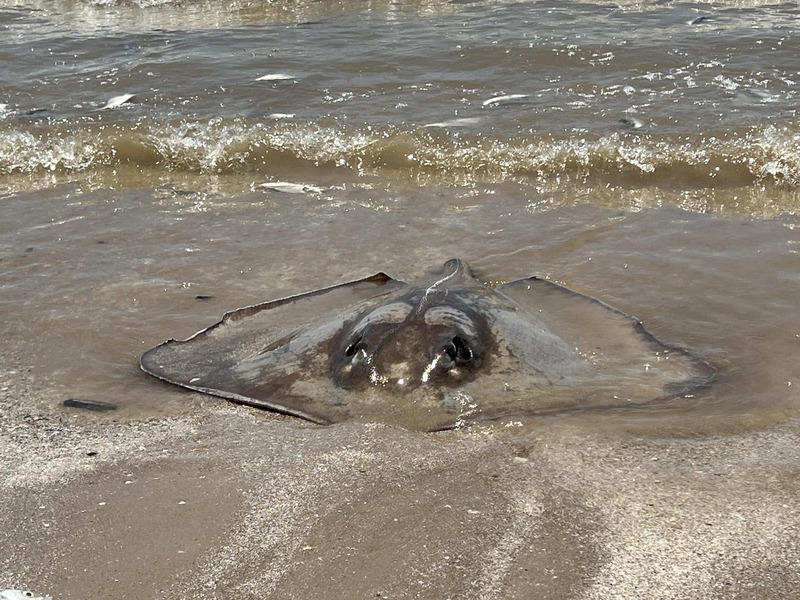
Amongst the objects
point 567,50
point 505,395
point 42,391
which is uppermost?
point 567,50

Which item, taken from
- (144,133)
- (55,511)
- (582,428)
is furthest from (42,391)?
(144,133)

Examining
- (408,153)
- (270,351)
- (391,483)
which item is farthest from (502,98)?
(391,483)

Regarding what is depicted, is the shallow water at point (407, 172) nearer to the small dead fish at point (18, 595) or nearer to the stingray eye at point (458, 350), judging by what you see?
the stingray eye at point (458, 350)

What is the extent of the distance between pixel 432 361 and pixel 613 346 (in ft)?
3.55

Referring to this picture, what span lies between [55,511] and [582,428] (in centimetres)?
193

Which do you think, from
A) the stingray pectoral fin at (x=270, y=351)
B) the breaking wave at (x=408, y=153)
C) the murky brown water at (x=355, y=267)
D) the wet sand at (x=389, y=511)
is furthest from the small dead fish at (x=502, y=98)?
the wet sand at (x=389, y=511)

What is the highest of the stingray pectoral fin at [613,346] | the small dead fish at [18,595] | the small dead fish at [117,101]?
the small dead fish at [117,101]

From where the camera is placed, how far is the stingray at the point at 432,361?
3.74 meters

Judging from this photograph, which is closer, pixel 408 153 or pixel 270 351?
pixel 270 351

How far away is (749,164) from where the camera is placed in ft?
24.0

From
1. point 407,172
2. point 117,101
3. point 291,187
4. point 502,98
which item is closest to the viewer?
point 291,187

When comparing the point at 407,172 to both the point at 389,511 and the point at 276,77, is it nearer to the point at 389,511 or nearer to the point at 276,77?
the point at 276,77

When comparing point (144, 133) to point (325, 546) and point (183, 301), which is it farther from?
point (325, 546)

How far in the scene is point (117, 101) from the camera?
369 inches
